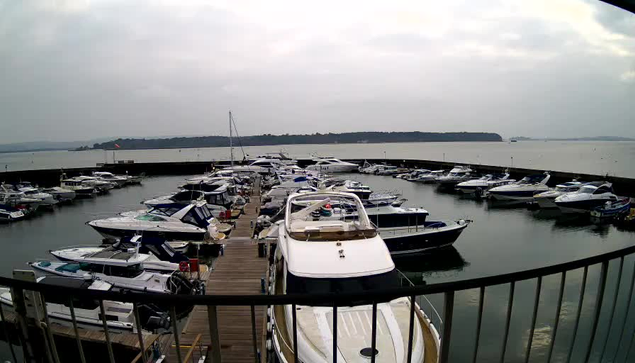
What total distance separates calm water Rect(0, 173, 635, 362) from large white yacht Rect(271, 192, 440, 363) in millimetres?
4464

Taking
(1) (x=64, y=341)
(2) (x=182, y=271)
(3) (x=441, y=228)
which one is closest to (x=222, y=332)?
(1) (x=64, y=341)

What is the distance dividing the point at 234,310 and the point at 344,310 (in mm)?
4249

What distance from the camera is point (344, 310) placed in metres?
5.84

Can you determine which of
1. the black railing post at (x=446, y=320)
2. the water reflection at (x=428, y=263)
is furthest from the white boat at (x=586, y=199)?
the black railing post at (x=446, y=320)

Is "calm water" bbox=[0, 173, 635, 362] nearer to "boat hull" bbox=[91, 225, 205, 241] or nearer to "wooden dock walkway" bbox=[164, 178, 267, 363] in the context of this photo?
"boat hull" bbox=[91, 225, 205, 241]

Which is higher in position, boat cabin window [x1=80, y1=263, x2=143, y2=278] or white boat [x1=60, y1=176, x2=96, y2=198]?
boat cabin window [x1=80, y1=263, x2=143, y2=278]

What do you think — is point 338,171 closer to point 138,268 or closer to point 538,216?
point 538,216

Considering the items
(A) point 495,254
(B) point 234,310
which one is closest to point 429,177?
(A) point 495,254

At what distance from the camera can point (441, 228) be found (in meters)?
16.1

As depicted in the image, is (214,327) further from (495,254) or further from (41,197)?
(41,197)

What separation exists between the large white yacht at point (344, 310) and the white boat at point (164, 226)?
10.8 meters

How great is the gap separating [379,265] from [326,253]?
1.04 meters

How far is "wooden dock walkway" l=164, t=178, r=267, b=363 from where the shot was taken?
7.47 m

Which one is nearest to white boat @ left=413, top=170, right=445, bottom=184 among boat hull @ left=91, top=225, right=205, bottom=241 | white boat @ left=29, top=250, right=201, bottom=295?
boat hull @ left=91, top=225, right=205, bottom=241
